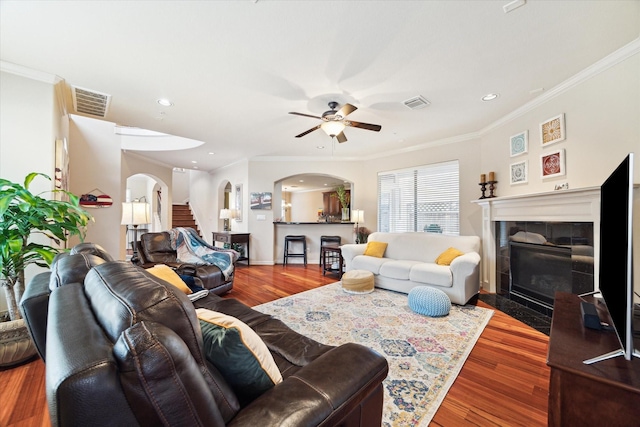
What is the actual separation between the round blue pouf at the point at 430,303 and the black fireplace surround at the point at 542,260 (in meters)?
1.23

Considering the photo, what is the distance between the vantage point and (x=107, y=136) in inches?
182

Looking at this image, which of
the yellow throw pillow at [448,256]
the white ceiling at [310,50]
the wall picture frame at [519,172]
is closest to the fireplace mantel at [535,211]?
the wall picture frame at [519,172]

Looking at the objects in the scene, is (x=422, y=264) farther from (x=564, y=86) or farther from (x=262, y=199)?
(x=262, y=199)

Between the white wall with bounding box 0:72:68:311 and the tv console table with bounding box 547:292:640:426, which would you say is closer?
the tv console table with bounding box 547:292:640:426

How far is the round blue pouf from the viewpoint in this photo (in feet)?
9.52

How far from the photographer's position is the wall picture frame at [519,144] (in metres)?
3.28

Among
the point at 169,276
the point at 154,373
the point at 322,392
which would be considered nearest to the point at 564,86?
the point at 322,392

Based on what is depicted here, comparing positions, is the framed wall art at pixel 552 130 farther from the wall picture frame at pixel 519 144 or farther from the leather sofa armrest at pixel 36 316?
the leather sofa armrest at pixel 36 316

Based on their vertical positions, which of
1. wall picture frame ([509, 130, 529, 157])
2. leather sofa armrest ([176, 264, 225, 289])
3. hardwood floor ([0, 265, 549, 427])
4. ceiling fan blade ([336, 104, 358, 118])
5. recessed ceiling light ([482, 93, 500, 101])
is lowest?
hardwood floor ([0, 265, 549, 427])

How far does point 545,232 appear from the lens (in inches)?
119

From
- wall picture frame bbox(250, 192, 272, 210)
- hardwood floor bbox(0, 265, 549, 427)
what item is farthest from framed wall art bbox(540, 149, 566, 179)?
wall picture frame bbox(250, 192, 272, 210)

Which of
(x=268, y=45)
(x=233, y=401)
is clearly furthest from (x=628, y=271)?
(x=268, y=45)

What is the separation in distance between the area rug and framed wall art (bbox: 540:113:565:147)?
6.95 ft

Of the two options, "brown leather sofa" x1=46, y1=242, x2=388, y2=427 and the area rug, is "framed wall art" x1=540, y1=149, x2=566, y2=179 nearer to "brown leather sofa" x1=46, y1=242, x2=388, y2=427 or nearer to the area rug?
the area rug
